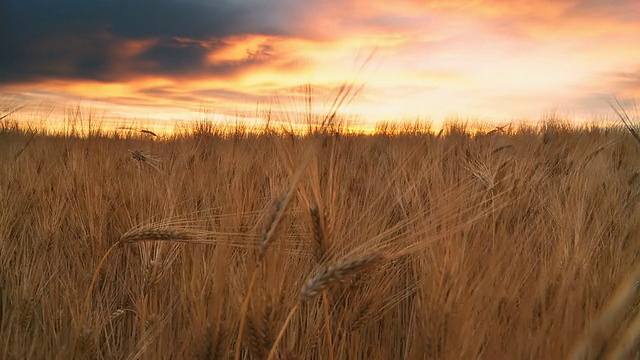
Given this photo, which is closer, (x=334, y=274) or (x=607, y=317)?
(x=607, y=317)

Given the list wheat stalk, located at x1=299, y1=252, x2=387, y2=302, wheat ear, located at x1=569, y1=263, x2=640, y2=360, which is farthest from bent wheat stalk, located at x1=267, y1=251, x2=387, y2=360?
wheat ear, located at x1=569, y1=263, x2=640, y2=360

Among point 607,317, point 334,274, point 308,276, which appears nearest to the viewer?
point 607,317

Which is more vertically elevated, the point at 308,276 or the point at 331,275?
the point at 331,275

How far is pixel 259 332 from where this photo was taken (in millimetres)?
895

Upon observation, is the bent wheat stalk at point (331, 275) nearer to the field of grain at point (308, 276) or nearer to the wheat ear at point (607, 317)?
the field of grain at point (308, 276)

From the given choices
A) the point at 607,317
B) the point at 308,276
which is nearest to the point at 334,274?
the point at 607,317

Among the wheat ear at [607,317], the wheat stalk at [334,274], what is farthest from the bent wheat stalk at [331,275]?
the wheat ear at [607,317]

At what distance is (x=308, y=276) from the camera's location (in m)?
1.39

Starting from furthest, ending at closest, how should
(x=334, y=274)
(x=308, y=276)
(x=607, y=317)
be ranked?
(x=308, y=276)
(x=334, y=274)
(x=607, y=317)

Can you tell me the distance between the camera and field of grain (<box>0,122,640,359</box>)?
948 mm

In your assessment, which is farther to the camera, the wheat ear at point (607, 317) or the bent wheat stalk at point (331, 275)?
the bent wheat stalk at point (331, 275)

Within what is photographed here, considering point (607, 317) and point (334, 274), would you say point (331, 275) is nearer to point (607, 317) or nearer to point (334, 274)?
point (334, 274)

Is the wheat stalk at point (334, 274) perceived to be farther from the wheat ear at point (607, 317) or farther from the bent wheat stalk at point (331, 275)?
the wheat ear at point (607, 317)

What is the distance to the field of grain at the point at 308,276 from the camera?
948 mm
